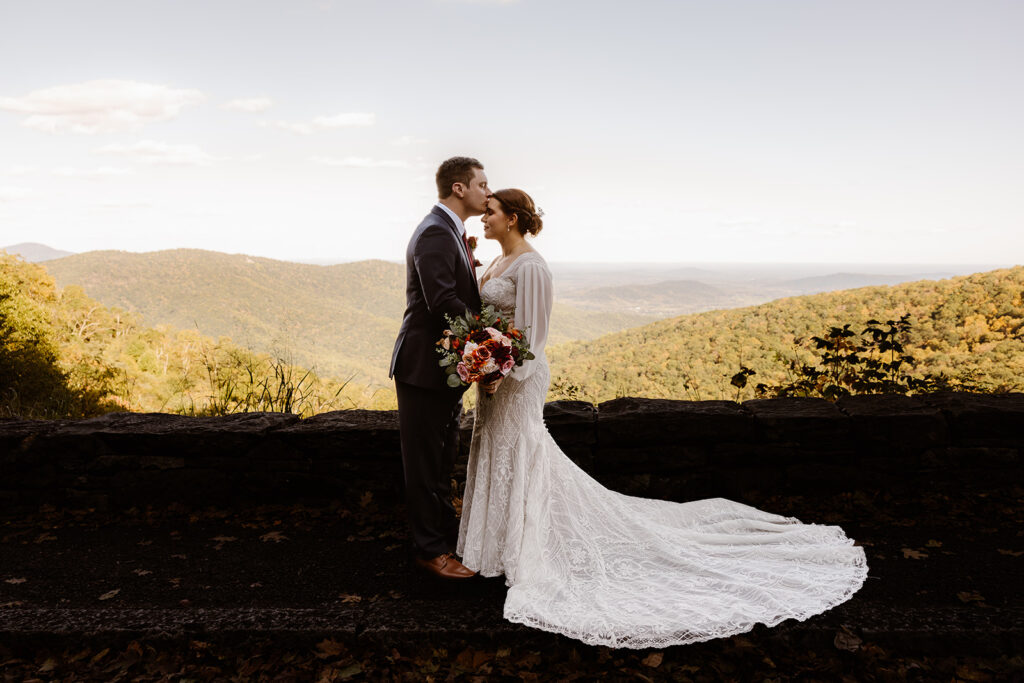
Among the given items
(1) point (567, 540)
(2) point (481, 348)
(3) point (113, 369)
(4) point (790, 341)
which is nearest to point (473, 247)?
(2) point (481, 348)

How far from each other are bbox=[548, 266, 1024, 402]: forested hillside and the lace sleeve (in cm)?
325

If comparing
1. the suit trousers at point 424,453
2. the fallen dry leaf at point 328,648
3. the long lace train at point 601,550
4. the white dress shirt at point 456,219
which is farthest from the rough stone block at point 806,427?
the fallen dry leaf at point 328,648

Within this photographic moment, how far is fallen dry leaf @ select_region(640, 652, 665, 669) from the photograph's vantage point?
8.15ft

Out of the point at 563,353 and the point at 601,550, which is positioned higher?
the point at 601,550

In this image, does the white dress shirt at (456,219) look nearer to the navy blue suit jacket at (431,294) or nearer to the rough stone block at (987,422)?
the navy blue suit jacket at (431,294)

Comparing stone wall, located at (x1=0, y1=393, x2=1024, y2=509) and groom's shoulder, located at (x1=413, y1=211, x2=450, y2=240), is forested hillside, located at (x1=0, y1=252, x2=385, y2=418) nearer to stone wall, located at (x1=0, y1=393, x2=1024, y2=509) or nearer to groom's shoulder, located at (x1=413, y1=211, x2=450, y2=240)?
stone wall, located at (x1=0, y1=393, x2=1024, y2=509)

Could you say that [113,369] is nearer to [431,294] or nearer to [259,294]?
[431,294]

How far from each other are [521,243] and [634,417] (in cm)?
149

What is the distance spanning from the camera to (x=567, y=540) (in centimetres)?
317

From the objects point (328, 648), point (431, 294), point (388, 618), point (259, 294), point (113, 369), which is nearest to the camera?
point (328, 648)

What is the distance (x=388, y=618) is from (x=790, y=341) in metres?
12.7

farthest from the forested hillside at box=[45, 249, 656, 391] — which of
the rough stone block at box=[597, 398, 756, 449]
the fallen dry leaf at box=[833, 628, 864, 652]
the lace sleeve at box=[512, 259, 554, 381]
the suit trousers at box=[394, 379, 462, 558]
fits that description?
the fallen dry leaf at box=[833, 628, 864, 652]

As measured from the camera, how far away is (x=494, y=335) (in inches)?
110

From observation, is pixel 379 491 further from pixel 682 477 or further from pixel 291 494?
pixel 682 477
